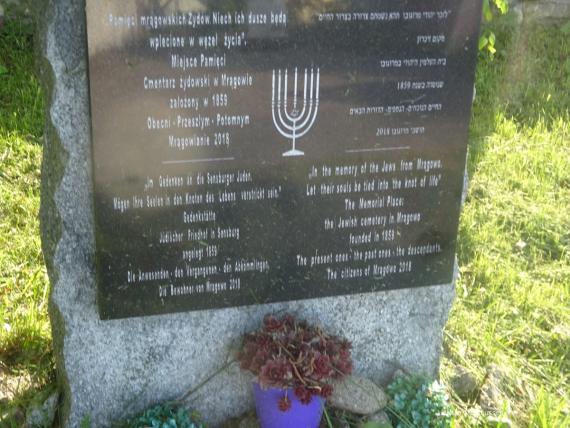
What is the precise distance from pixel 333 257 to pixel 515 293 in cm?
115

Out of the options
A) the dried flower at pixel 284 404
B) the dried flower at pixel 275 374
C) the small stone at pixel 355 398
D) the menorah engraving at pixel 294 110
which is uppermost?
the menorah engraving at pixel 294 110

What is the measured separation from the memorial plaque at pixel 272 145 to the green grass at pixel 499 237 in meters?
0.58

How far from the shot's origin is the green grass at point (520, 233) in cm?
311

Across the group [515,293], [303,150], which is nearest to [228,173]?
[303,150]

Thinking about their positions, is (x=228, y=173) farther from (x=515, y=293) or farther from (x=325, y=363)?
(x=515, y=293)

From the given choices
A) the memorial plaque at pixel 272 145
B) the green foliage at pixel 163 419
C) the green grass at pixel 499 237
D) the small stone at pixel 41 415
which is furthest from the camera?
the green grass at pixel 499 237

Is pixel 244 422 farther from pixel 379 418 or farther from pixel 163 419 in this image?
pixel 379 418

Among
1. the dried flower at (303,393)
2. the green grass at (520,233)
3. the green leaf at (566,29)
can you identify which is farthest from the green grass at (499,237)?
the dried flower at (303,393)

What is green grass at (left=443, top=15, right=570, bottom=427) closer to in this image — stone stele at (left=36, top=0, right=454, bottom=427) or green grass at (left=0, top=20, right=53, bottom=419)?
stone stele at (left=36, top=0, right=454, bottom=427)

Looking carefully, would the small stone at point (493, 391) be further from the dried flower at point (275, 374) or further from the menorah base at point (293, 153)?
the menorah base at point (293, 153)

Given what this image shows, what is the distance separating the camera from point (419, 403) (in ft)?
9.05


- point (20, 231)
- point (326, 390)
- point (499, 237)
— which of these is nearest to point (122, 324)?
point (326, 390)

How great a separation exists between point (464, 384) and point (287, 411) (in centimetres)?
76

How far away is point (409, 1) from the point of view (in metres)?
2.51
